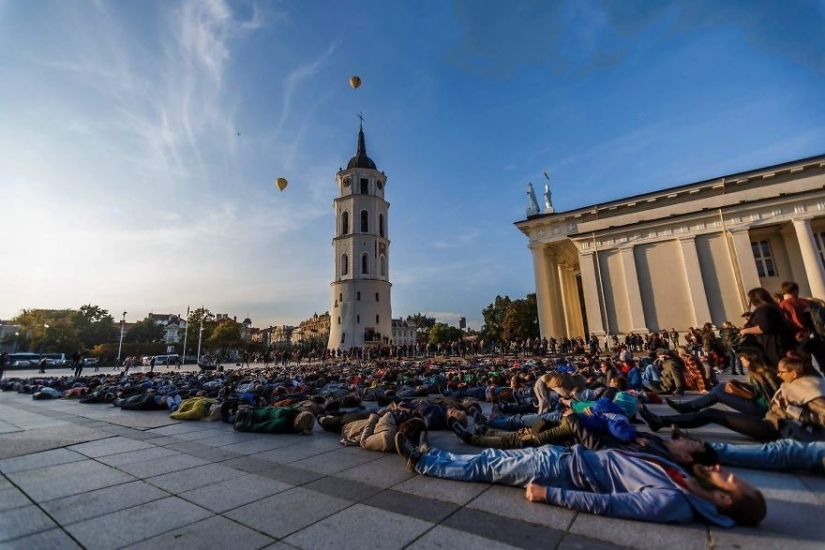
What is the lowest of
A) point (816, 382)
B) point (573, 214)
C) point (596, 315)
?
point (816, 382)

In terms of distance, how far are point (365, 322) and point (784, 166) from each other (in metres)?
44.8

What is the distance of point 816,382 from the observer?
3.93 meters

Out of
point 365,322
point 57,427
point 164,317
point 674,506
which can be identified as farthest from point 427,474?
point 164,317

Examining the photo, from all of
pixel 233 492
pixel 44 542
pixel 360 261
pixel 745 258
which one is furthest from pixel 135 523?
pixel 360 261

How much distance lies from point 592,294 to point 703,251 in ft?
27.5

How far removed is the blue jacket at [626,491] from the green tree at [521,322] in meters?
52.3

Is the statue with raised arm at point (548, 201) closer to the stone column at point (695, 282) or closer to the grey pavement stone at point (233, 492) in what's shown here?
the stone column at point (695, 282)

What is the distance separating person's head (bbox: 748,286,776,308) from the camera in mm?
5449

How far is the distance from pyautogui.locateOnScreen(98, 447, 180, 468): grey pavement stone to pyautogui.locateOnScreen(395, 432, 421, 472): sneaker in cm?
338

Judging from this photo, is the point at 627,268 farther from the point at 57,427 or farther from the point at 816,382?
the point at 57,427

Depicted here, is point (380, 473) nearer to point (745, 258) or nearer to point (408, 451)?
point (408, 451)

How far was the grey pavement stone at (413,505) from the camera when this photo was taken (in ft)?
9.91

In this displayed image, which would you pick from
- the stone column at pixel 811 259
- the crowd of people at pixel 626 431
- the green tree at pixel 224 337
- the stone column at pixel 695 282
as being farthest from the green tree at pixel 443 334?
the crowd of people at pixel 626 431

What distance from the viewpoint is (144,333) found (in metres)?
79.4
